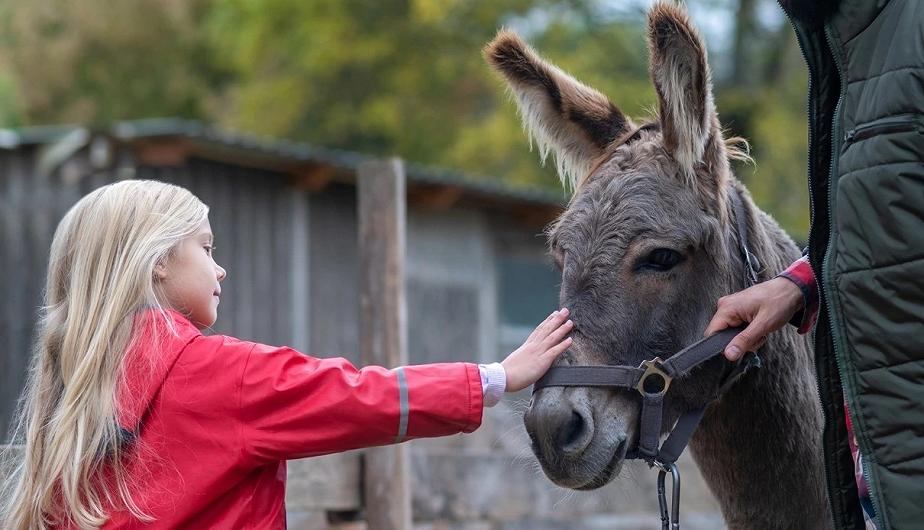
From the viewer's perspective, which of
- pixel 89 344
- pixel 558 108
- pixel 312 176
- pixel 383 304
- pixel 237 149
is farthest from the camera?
pixel 312 176

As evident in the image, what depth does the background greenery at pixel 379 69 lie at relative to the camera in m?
16.8

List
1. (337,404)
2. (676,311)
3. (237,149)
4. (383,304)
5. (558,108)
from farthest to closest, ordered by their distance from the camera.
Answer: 1. (237,149)
2. (383,304)
3. (558,108)
4. (676,311)
5. (337,404)

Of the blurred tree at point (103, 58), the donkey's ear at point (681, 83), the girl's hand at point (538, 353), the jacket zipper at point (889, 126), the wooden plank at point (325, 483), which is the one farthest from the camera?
the blurred tree at point (103, 58)

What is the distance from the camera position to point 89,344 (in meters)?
2.57

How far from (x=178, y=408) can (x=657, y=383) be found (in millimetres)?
1130

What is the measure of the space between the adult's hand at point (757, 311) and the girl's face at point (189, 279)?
1.23 meters

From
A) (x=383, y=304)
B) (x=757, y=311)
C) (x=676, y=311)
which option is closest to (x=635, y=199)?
(x=676, y=311)

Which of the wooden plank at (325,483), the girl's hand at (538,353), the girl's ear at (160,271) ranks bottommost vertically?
the wooden plank at (325,483)

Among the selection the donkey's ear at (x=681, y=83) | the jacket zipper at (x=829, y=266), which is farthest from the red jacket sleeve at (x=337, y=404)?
the donkey's ear at (x=681, y=83)

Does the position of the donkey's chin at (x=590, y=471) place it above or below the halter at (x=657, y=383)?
below

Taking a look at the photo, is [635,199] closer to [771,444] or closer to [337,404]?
[771,444]

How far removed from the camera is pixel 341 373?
8.07ft

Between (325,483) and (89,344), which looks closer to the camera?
(89,344)

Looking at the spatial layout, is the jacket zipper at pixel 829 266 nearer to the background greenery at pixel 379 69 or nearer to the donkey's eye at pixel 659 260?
the donkey's eye at pixel 659 260
